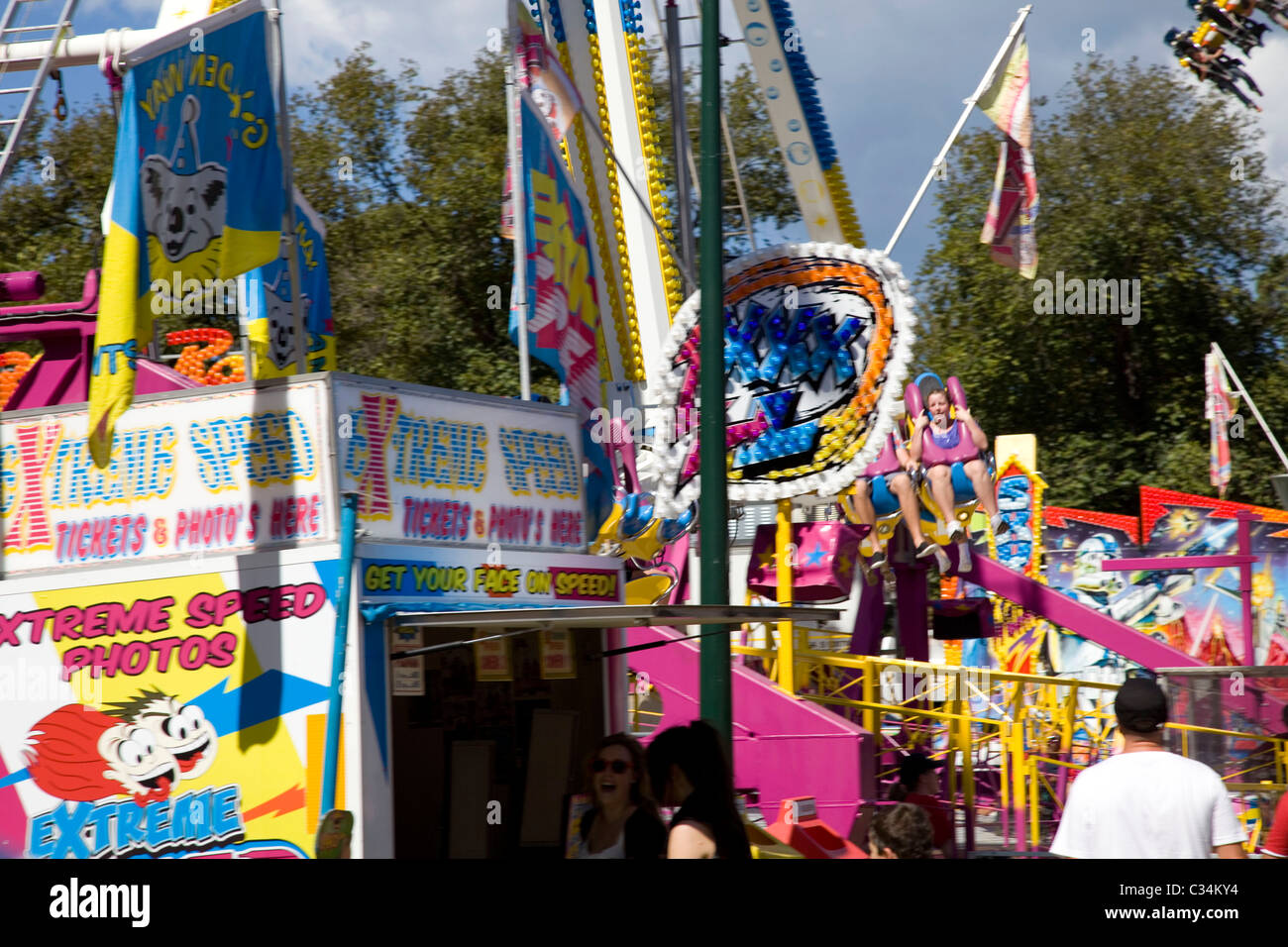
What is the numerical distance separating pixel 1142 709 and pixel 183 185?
20.9 feet

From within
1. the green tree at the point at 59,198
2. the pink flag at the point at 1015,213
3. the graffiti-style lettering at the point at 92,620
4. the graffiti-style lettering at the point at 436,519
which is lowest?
the graffiti-style lettering at the point at 92,620

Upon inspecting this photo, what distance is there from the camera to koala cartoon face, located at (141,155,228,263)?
8.55 meters

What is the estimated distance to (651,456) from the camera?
15.1m

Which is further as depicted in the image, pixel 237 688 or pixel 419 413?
pixel 419 413

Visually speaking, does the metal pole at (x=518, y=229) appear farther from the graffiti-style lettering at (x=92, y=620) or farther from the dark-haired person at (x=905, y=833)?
the dark-haired person at (x=905, y=833)

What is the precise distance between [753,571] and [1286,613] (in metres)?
16.2

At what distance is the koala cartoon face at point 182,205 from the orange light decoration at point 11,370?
6.55m

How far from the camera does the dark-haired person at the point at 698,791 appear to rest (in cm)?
531

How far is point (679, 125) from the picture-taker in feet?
58.8

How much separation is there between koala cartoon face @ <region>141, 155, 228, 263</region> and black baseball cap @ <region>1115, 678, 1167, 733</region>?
6.00 m

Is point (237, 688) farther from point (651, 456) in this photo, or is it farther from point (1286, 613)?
point (1286, 613)

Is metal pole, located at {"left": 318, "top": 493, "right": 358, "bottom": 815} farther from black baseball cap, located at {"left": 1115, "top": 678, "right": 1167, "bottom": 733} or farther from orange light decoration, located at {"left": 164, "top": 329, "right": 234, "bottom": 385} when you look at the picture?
orange light decoration, located at {"left": 164, "top": 329, "right": 234, "bottom": 385}

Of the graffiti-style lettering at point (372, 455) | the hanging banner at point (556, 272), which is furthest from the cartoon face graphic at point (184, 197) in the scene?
the hanging banner at point (556, 272)

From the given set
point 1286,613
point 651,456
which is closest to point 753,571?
point 651,456
